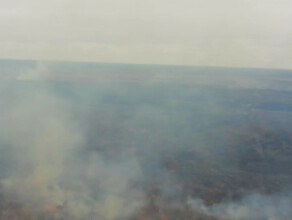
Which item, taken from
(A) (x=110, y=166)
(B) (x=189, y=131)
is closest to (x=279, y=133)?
(B) (x=189, y=131)

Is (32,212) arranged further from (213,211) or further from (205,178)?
(205,178)

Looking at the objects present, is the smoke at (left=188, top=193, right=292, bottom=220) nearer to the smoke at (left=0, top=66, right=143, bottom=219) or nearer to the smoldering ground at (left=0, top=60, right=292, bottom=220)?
the smoldering ground at (left=0, top=60, right=292, bottom=220)

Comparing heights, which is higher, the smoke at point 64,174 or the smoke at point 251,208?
the smoke at point 64,174

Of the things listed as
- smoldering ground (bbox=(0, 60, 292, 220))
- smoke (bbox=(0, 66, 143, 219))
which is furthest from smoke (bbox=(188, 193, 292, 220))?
smoke (bbox=(0, 66, 143, 219))

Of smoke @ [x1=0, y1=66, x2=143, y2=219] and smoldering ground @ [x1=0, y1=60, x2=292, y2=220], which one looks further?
smoldering ground @ [x1=0, y1=60, x2=292, y2=220]

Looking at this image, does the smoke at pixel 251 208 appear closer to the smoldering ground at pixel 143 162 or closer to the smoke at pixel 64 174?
the smoldering ground at pixel 143 162

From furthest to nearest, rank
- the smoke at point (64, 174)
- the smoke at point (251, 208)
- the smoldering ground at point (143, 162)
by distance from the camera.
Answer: the smoldering ground at point (143, 162), the smoke at point (64, 174), the smoke at point (251, 208)

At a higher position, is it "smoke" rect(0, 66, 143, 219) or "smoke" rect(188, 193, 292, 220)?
"smoke" rect(0, 66, 143, 219)

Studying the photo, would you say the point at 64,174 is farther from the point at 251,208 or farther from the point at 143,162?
the point at 251,208

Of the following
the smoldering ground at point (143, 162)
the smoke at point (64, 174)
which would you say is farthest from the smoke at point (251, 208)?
the smoke at point (64, 174)
